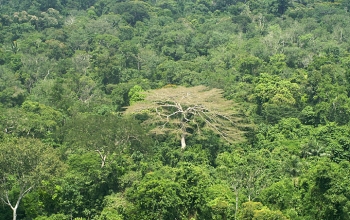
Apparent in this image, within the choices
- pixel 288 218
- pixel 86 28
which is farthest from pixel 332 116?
pixel 86 28

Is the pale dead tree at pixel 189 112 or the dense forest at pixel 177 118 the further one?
the pale dead tree at pixel 189 112

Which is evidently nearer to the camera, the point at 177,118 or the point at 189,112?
the point at 189,112

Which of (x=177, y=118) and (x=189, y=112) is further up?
(x=189, y=112)

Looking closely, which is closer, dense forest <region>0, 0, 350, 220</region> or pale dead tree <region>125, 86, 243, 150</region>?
dense forest <region>0, 0, 350, 220</region>
